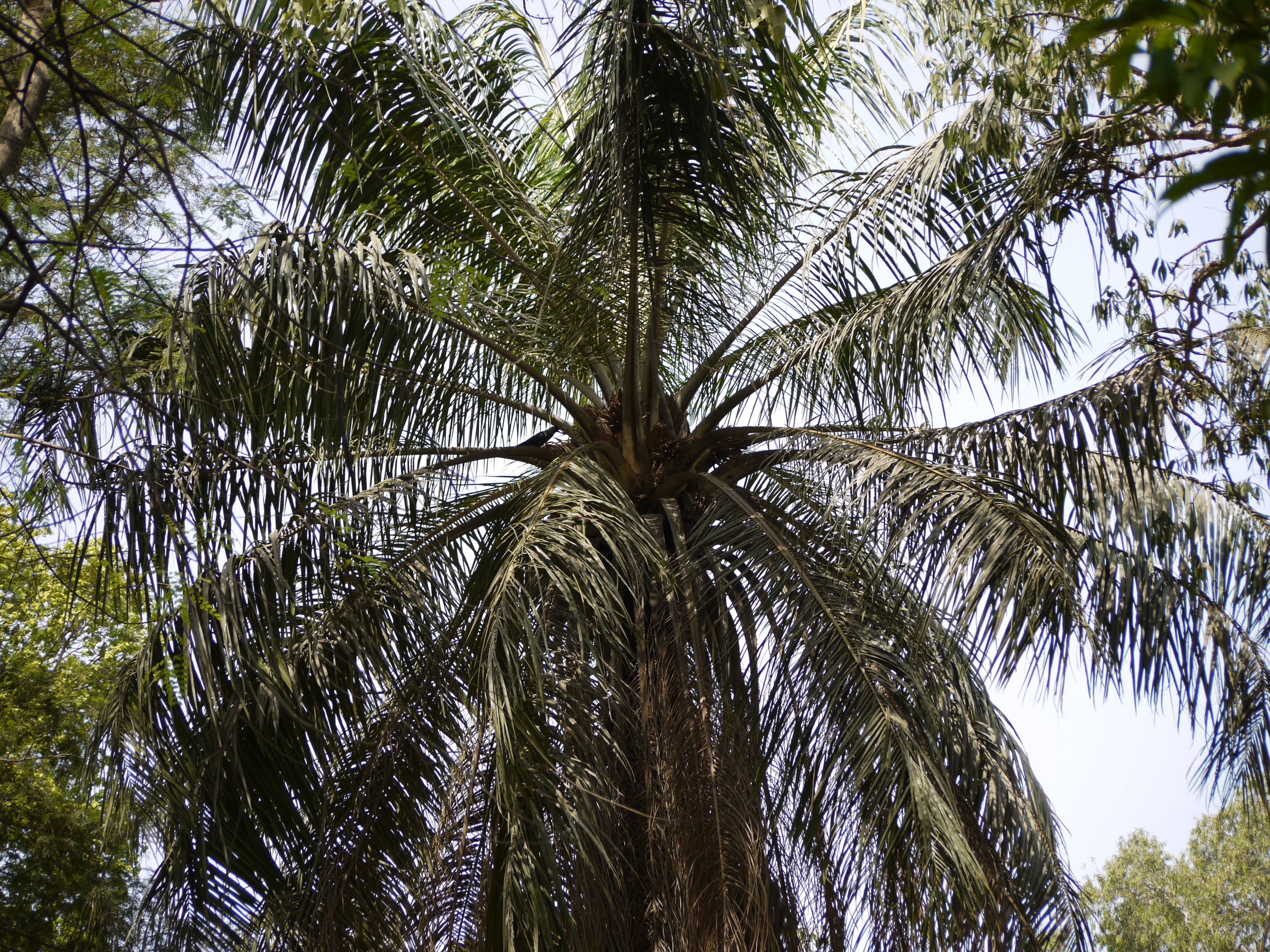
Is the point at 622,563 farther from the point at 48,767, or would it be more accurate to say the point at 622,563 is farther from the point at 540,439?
the point at 48,767

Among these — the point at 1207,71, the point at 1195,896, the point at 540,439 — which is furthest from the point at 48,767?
the point at 1195,896

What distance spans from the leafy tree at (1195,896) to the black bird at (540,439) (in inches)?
594

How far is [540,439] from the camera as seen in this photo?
267 inches

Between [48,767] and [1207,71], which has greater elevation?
[48,767]

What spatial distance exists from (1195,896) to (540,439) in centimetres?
1831

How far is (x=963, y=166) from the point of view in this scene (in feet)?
20.8

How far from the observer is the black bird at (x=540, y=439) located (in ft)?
22.1

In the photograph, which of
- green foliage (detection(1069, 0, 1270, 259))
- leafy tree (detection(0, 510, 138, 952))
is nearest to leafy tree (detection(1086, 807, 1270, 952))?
leafy tree (detection(0, 510, 138, 952))

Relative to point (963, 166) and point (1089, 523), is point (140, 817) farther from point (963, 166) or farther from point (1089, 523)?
point (963, 166)

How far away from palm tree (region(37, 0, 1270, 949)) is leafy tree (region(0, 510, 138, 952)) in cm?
414

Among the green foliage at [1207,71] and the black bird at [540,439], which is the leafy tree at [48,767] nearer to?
the black bird at [540,439]

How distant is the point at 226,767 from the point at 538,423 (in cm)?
371

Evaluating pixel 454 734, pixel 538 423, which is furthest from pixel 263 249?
pixel 538 423

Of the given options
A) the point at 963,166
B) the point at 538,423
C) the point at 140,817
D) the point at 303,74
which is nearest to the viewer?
the point at 140,817
